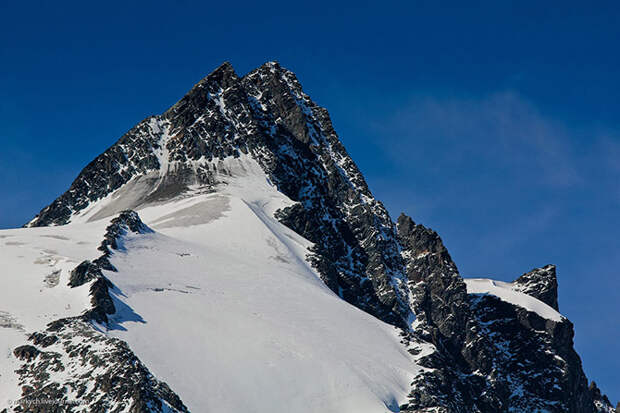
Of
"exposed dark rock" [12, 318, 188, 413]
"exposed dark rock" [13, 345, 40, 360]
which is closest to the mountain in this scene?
"exposed dark rock" [12, 318, 188, 413]

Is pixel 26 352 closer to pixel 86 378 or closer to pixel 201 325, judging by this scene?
pixel 86 378

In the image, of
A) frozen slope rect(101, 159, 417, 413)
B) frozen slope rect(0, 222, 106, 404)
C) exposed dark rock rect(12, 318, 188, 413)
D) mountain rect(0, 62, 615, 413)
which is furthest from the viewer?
frozen slope rect(101, 159, 417, 413)

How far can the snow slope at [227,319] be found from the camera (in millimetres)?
102125

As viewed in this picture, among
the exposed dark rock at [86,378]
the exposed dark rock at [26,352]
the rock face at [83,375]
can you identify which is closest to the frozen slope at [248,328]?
the rock face at [83,375]

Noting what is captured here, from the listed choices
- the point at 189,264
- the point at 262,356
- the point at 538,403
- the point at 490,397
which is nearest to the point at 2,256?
the point at 189,264

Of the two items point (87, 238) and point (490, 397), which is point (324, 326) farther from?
point (490, 397)

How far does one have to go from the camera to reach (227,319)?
11625 centimetres

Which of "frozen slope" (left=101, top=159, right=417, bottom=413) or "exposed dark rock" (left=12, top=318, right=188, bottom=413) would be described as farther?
"frozen slope" (left=101, top=159, right=417, bottom=413)

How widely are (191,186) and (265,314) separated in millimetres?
70594

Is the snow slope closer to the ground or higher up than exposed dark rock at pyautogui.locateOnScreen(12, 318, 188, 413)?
higher up

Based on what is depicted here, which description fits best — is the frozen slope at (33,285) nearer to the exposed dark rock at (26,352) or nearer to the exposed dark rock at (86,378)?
the exposed dark rock at (26,352)

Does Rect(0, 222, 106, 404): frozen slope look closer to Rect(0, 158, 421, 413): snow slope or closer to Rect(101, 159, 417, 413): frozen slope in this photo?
Rect(0, 158, 421, 413): snow slope

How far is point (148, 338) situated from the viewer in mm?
104750

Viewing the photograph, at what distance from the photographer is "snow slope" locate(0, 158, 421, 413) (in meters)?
102
